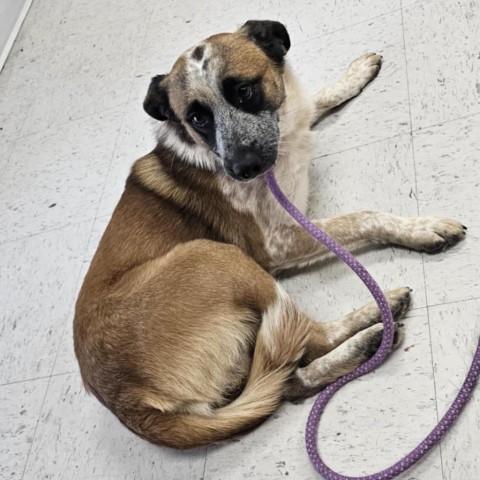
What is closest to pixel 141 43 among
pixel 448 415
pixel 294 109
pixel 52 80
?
pixel 52 80

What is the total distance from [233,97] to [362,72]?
800mm

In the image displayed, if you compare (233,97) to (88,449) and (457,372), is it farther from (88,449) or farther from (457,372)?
(88,449)

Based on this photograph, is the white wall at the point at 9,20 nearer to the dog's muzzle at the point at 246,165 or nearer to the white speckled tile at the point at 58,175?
the white speckled tile at the point at 58,175

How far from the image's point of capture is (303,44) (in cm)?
280

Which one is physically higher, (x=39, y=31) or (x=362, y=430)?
(x=39, y=31)

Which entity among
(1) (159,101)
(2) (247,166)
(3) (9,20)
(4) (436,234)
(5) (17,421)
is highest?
(1) (159,101)

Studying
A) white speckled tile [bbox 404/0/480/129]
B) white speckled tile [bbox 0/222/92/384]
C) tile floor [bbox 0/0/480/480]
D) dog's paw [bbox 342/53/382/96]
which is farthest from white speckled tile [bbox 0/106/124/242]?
white speckled tile [bbox 404/0/480/129]

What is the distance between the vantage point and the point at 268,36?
2.00m

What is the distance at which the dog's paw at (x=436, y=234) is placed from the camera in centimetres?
182

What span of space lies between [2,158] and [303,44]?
1966 mm

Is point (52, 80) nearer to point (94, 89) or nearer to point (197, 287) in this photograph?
point (94, 89)

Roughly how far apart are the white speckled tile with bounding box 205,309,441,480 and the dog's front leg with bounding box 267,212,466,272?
0.82 feet

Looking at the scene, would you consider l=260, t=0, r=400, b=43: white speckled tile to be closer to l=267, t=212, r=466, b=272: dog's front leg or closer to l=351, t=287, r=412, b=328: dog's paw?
l=267, t=212, r=466, b=272: dog's front leg

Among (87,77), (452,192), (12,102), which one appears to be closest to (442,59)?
(452,192)
